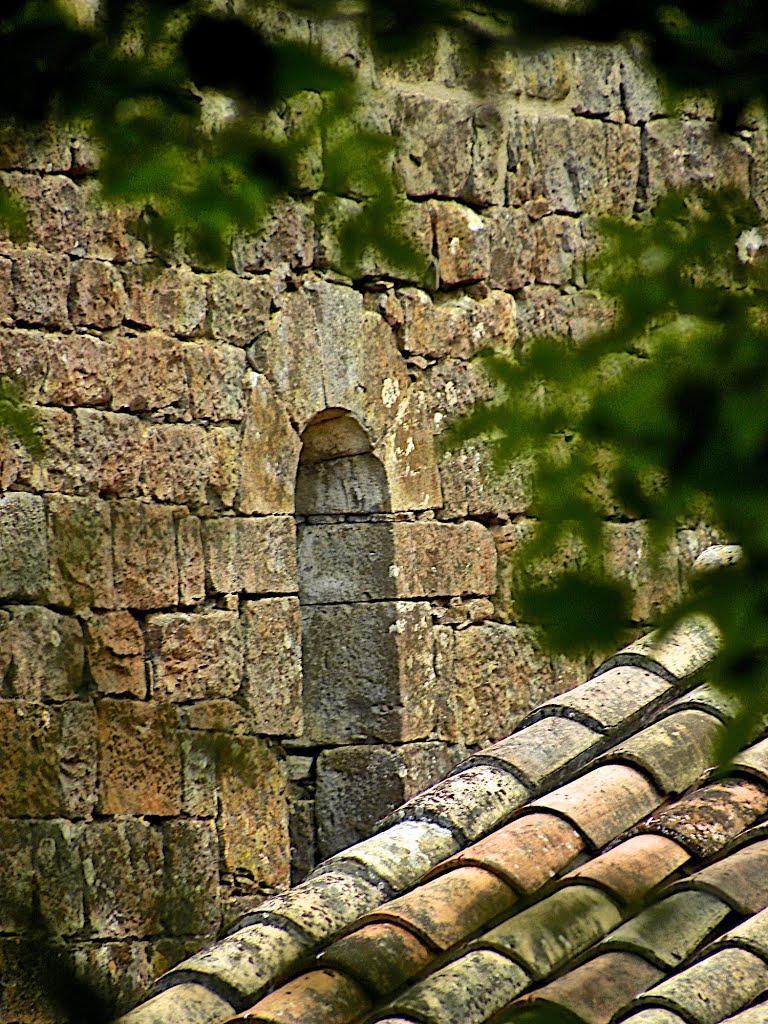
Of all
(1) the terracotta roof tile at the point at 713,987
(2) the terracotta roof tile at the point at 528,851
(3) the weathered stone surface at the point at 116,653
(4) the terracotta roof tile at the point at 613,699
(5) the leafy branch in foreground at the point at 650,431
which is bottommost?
(1) the terracotta roof tile at the point at 713,987

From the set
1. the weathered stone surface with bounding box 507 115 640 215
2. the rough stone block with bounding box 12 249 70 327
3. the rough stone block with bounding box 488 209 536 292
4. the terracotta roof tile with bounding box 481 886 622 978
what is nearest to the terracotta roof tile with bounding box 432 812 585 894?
the terracotta roof tile with bounding box 481 886 622 978

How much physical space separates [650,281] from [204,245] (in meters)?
0.56

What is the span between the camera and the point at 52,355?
17.5 feet

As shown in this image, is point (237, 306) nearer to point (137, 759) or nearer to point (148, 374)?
point (148, 374)

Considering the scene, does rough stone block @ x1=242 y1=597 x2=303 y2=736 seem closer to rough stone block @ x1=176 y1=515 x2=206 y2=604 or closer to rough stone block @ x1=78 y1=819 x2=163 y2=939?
rough stone block @ x1=176 y1=515 x2=206 y2=604

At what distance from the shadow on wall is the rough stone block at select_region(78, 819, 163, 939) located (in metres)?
0.76

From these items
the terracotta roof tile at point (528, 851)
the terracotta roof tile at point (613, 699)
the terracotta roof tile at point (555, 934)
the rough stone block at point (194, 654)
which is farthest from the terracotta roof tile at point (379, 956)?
the rough stone block at point (194, 654)

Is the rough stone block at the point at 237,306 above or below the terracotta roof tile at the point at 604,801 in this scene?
above

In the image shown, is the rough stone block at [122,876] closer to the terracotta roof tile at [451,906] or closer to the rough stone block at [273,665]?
the rough stone block at [273,665]

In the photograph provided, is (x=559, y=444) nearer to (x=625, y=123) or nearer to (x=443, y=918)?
(x=443, y=918)

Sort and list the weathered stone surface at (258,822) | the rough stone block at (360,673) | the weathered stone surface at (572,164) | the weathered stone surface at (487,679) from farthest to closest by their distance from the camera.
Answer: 1. the weathered stone surface at (572,164)
2. the weathered stone surface at (487,679)
3. the rough stone block at (360,673)
4. the weathered stone surface at (258,822)

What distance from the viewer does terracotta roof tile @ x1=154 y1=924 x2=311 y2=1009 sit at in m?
2.98

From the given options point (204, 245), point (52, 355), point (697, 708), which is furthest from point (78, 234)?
point (204, 245)

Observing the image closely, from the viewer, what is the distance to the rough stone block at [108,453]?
212 inches
